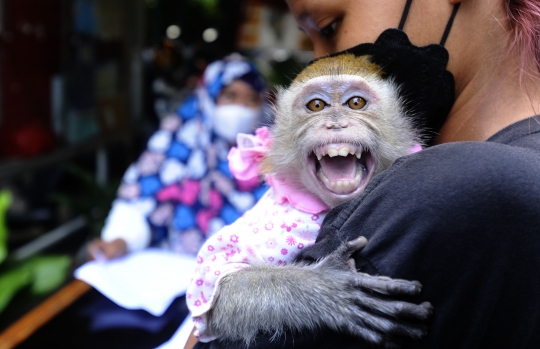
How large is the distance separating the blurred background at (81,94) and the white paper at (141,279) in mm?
416

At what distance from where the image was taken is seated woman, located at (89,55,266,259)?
3.34 meters

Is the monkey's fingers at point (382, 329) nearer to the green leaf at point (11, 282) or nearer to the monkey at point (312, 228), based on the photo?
the monkey at point (312, 228)

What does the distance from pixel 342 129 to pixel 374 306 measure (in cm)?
45

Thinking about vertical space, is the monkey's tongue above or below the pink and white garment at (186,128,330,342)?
above

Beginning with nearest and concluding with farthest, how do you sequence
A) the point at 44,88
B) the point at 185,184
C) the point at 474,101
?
the point at 474,101 < the point at 185,184 < the point at 44,88

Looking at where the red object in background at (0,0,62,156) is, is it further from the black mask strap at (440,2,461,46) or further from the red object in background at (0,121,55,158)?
the black mask strap at (440,2,461,46)

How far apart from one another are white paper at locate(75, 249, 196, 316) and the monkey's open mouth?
1363 mm

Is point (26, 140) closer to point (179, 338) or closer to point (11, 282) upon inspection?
point (11, 282)

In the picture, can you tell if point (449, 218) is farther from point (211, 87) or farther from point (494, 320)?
point (211, 87)

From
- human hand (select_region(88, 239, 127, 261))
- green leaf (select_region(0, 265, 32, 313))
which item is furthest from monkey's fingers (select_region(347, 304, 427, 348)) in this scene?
green leaf (select_region(0, 265, 32, 313))

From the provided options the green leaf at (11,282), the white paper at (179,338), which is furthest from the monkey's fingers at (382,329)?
the green leaf at (11,282)

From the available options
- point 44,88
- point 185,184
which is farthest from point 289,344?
point 44,88

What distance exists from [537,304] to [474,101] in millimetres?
512

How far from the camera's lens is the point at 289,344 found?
92cm
